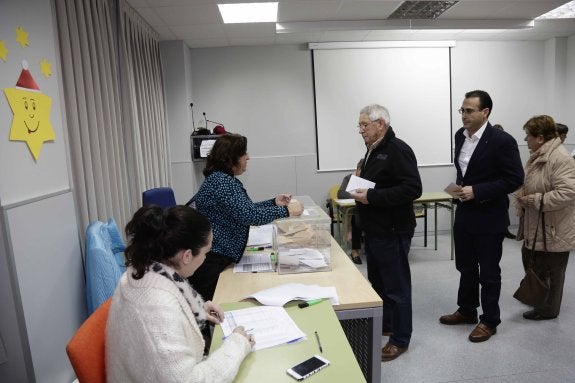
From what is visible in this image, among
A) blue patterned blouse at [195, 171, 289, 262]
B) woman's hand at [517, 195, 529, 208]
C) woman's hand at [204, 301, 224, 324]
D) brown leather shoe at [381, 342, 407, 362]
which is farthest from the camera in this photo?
woman's hand at [517, 195, 529, 208]

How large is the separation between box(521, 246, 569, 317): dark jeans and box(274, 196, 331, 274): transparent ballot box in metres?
1.81

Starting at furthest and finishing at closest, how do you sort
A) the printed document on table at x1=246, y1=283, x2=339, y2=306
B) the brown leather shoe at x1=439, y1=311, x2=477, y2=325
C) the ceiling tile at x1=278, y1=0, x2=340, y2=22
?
the ceiling tile at x1=278, y1=0, x2=340, y2=22, the brown leather shoe at x1=439, y1=311, x2=477, y2=325, the printed document on table at x1=246, y1=283, x2=339, y2=306

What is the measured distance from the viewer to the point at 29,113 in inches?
70.5

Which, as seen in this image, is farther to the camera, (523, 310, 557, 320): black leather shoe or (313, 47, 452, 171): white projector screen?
(313, 47, 452, 171): white projector screen

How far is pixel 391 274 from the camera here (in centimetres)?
236

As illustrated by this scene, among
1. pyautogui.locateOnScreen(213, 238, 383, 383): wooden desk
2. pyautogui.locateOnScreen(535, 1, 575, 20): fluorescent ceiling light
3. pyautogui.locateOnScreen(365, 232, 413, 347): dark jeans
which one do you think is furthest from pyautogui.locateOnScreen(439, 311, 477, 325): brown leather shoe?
pyautogui.locateOnScreen(535, 1, 575, 20): fluorescent ceiling light

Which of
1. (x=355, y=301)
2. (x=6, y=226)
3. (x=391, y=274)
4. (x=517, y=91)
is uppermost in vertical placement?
(x=517, y=91)

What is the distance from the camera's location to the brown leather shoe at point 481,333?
8.74 feet

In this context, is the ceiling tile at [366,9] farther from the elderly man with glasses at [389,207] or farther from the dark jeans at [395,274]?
the dark jeans at [395,274]

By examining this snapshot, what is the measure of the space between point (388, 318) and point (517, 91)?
4.57 metres

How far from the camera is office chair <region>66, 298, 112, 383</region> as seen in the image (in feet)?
3.51

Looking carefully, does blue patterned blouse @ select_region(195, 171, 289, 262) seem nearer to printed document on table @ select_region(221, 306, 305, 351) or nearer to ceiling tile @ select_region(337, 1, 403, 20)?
printed document on table @ select_region(221, 306, 305, 351)

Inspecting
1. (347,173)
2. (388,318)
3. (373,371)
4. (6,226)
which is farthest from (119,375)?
(347,173)

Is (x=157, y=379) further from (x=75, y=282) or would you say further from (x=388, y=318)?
(x=388, y=318)
